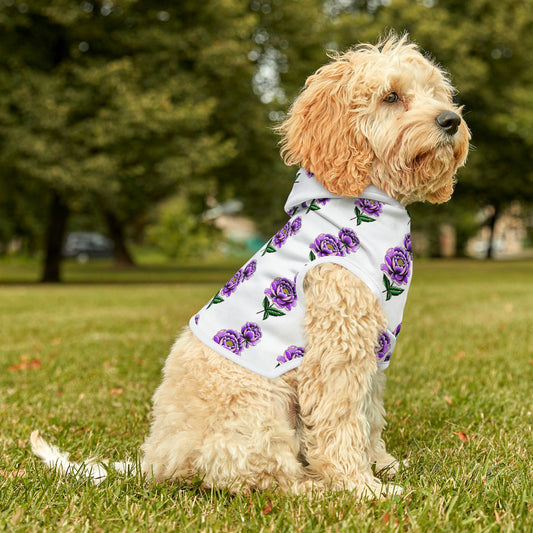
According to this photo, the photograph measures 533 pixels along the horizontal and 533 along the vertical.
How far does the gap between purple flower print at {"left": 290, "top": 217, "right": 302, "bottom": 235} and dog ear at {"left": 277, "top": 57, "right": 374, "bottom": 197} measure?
23 centimetres

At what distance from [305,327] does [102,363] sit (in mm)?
4123

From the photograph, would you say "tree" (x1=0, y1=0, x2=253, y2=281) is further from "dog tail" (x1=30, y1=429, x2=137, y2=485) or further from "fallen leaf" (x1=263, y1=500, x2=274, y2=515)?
"fallen leaf" (x1=263, y1=500, x2=274, y2=515)

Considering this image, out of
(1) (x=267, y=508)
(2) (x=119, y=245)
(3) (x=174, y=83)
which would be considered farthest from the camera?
(2) (x=119, y=245)

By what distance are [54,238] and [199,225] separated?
9.36m

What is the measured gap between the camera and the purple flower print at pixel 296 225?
3077 millimetres

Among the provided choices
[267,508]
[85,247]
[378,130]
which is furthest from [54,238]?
[85,247]

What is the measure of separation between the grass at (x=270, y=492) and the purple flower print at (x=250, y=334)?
705mm

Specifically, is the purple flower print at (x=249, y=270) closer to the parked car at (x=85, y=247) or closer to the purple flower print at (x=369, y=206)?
the purple flower print at (x=369, y=206)

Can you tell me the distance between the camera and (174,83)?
18.2 metres

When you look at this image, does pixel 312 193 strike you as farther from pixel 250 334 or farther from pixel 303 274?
pixel 250 334

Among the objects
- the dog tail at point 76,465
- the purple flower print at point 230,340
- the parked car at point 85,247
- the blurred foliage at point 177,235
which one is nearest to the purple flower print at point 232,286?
the purple flower print at point 230,340

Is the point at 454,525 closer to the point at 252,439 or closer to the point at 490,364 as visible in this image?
the point at 252,439

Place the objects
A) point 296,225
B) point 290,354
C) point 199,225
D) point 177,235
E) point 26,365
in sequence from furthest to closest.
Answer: point 177,235, point 199,225, point 26,365, point 296,225, point 290,354

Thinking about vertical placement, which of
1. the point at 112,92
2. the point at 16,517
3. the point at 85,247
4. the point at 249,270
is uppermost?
the point at 112,92
